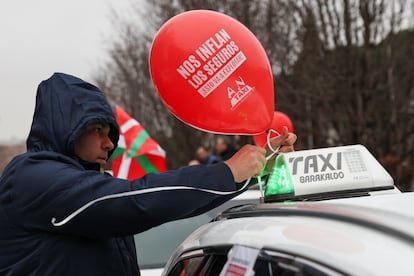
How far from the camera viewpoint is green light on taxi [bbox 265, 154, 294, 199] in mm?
2248

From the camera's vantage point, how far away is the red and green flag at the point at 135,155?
792 cm

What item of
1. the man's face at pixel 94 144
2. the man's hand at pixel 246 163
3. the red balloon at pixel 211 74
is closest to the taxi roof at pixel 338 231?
the man's hand at pixel 246 163

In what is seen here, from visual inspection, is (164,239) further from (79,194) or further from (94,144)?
(79,194)

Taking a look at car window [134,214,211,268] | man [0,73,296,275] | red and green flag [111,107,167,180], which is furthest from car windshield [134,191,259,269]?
red and green flag [111,107,167,180]

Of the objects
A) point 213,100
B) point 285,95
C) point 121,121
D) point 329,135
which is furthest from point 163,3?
point 213,100

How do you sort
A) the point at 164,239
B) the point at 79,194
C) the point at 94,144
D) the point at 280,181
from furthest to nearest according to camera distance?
the point at 164,239, the point at 94,144, the point at 280,181, the point at 79,194

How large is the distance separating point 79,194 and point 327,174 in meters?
0.79

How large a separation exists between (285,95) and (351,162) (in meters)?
12.5

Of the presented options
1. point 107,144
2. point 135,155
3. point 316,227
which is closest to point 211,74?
point 107,144

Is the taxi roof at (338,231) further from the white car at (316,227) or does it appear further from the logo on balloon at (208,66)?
the logo on balloon at (208,66)

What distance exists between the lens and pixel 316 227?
1.72m

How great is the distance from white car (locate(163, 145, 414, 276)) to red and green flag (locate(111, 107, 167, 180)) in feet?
17.7

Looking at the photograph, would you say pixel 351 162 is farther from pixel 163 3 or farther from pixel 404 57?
pixel 163 3

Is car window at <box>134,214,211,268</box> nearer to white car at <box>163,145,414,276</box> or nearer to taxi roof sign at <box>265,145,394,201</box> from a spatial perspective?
white car at <box>163,145,414,276</box>
